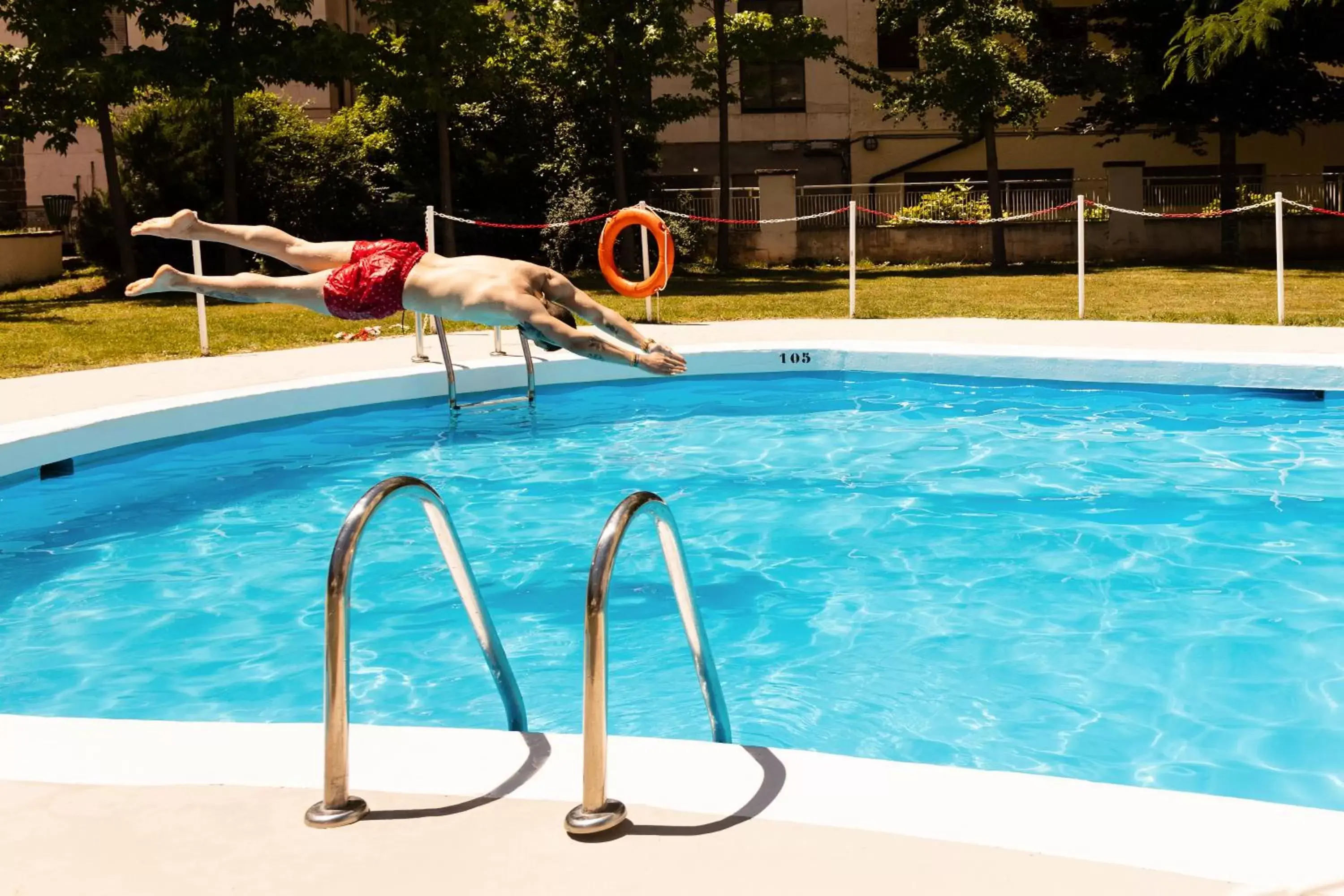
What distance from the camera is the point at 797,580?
7.24 meters

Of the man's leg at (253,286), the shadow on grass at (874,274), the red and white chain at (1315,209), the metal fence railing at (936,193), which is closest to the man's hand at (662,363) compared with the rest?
the man's leg at (253,286)

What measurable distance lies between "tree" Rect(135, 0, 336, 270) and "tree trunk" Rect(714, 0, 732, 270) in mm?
7263

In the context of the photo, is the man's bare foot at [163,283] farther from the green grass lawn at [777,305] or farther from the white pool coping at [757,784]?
the green grass lawn at [777,305]

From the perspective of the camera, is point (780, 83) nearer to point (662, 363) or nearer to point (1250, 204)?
point (1250, 204)

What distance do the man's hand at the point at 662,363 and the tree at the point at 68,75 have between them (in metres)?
18.7

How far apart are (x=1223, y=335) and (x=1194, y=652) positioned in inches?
315

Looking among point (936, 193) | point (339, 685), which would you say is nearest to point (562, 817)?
point (339, 685)

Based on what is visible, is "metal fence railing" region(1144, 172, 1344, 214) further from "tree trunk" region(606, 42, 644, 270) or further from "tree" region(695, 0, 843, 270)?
"tree trunk" region(606, 42, 644, 270)

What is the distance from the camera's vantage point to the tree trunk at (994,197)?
26.4 metres

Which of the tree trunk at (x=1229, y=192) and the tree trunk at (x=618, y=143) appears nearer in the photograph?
the tree trunk at (x=618, y=143)

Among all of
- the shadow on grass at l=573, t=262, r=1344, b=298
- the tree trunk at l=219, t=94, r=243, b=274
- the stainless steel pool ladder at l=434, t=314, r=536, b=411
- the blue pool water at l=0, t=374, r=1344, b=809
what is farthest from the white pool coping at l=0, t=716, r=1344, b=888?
the tree trunk at l=219, t=94, r=243, b=274

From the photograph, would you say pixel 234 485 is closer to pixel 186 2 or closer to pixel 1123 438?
pixel 1123 438

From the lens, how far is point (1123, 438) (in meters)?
10.2

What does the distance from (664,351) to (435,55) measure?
1931cm
